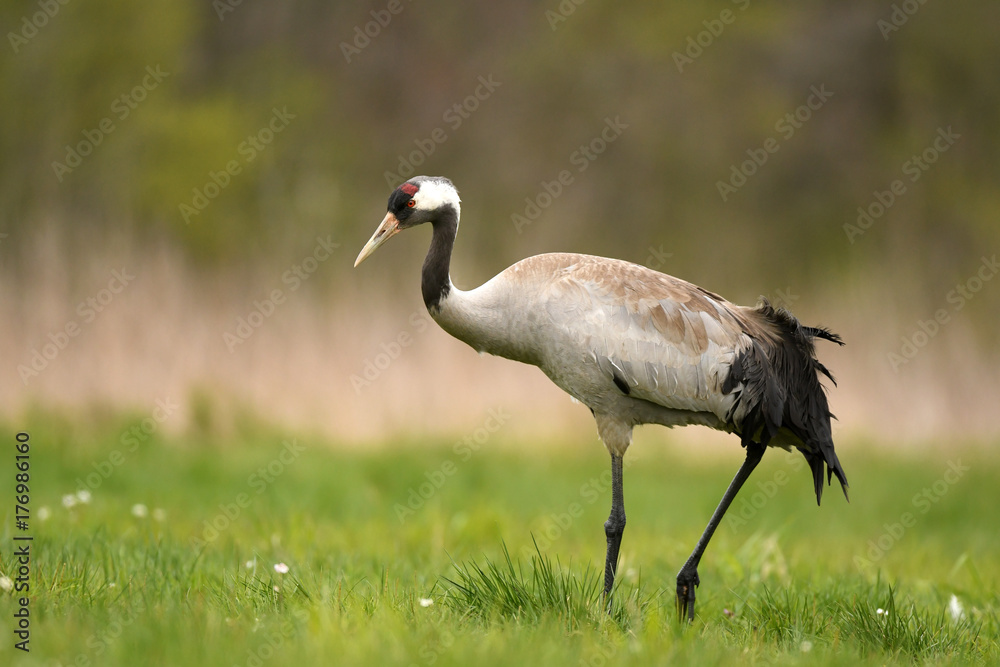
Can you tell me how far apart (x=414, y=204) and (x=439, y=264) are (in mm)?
324

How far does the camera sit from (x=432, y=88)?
866 inches

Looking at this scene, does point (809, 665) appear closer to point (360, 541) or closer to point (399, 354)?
point (360, 541)

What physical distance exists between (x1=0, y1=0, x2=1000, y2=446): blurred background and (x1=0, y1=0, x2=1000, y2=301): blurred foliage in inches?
2.0

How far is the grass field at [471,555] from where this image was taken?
138 inches

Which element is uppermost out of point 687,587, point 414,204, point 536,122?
point 536,122

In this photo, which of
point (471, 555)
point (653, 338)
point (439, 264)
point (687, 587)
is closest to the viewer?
point (687, 587)

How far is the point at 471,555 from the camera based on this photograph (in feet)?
18.6

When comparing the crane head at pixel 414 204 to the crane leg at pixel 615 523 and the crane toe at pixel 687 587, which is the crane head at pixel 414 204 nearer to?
the crane leg at pixel 615 523

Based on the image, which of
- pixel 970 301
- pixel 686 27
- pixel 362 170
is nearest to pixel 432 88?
pixel 362 170

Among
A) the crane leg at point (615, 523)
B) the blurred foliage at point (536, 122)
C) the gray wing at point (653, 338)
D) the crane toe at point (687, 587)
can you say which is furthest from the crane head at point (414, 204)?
the blurred foliage at point (536, 122)

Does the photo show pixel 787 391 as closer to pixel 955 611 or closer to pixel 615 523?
pixel 615 523

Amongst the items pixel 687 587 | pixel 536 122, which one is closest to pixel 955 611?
pixel 687 587

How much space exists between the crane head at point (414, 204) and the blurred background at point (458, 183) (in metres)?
5.47

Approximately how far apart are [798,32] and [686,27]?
2.05 metres
